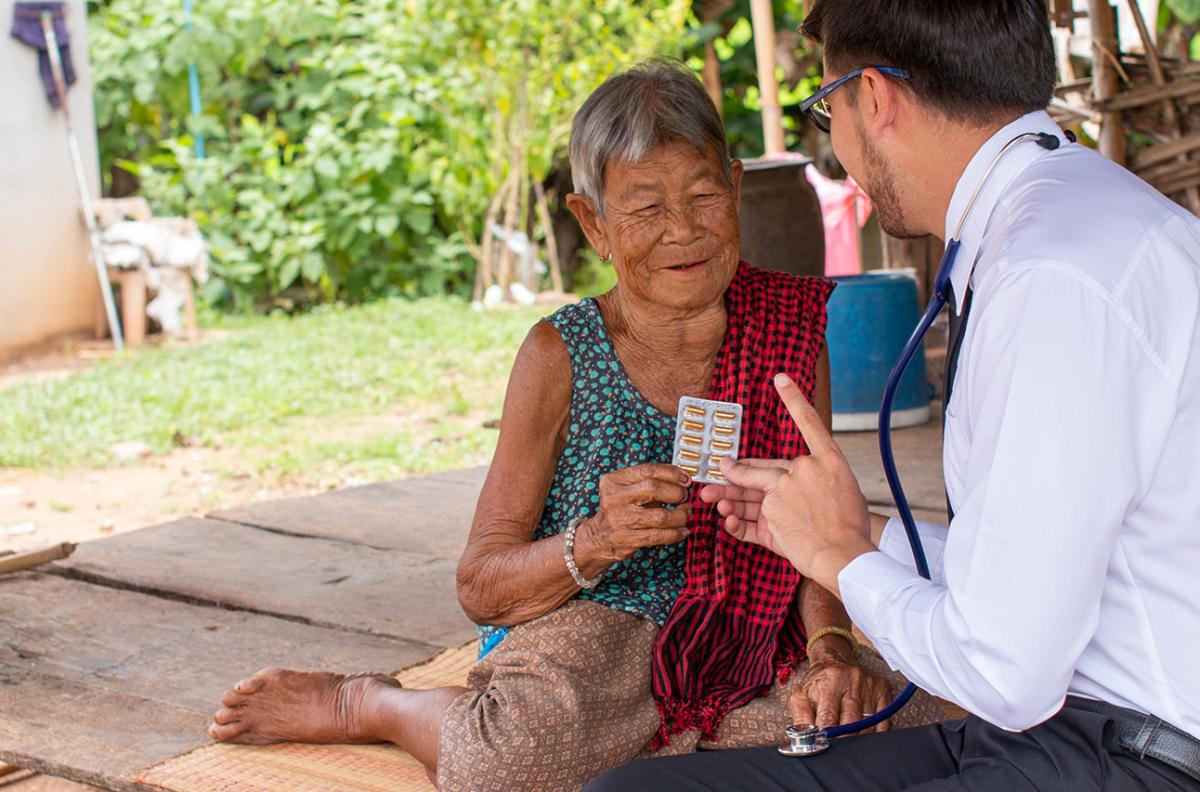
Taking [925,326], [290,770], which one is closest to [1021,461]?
[925,326]

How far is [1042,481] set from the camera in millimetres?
1261

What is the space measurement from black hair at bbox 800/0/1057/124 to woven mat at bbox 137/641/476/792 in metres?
1.46

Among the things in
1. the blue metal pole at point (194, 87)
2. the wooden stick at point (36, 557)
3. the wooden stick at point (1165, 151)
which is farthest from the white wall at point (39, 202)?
the wooden stick at point (1165, 151)

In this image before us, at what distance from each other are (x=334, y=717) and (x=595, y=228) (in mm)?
1034

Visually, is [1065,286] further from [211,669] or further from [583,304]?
[211,669]

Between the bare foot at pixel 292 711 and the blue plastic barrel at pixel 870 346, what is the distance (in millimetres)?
2741

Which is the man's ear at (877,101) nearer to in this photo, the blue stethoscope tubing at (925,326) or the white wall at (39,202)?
the blue stethoscope tubing at (925,326)

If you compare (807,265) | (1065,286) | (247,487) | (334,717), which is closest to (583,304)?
(334,717)

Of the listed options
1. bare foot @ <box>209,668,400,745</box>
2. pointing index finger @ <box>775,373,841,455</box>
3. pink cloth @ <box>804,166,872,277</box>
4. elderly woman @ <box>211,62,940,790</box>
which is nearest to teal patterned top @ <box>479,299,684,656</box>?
elderly woman @ <box>211,62,940,790</box>

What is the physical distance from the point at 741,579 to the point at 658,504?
0.88 feet

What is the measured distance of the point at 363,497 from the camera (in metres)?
4.36

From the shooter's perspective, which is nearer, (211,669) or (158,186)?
(211,669)

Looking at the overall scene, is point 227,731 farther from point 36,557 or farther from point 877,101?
point 877,101

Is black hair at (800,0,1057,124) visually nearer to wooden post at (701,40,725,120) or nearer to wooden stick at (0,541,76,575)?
wooden stick at (0,541,76,575)
